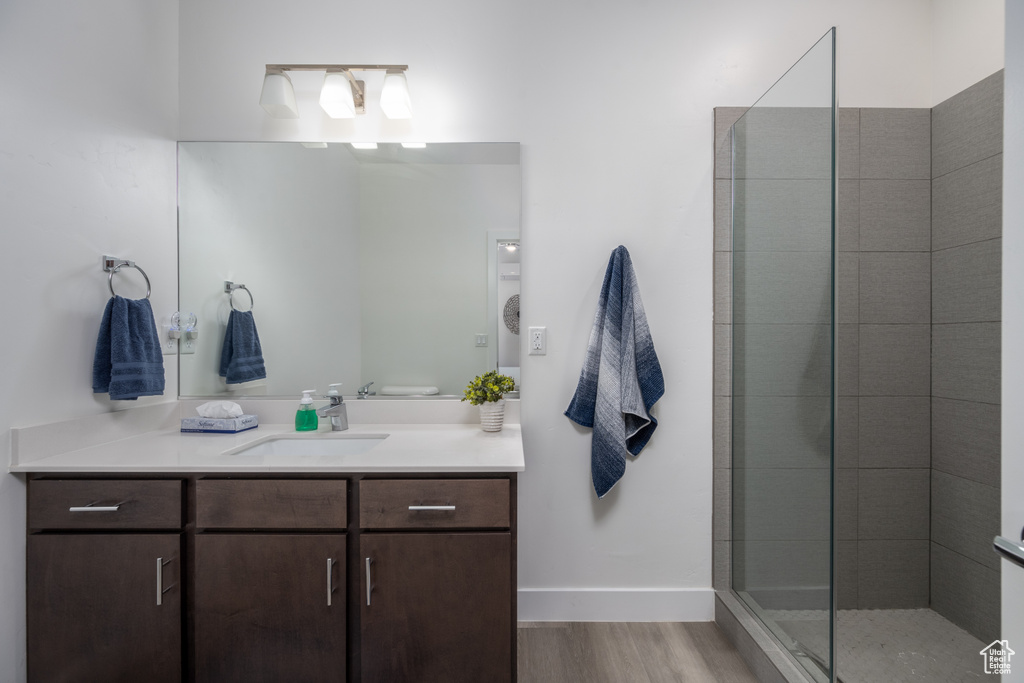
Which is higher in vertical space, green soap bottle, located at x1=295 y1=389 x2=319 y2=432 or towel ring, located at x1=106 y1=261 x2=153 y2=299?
towel ring, located at x1=106 y1=261 x2=153 y2=299

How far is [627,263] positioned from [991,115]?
50.2 inches

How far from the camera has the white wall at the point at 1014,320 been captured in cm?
84

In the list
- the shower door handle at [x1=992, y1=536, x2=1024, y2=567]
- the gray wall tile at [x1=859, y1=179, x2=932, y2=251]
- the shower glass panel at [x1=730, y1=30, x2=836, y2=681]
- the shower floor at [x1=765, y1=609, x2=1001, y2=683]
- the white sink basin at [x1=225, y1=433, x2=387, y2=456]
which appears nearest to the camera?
the shower door handle at [x1=992, y1=536, x2=1024, y2=567]

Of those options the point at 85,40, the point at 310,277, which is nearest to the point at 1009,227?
the point at 310,277

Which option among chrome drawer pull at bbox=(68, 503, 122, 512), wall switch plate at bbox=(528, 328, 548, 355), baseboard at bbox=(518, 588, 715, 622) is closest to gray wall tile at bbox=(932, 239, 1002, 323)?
baseboard at bbox=(518, 588, 715, 622)

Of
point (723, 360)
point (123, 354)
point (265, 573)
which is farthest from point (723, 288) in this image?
point (123, 354)

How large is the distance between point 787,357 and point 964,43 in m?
1.40

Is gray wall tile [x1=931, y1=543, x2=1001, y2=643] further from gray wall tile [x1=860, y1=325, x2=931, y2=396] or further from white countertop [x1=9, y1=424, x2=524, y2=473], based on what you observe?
white countertop [x1=9, y1=424, x2=524, y2=473]

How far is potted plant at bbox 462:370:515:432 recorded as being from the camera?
180 centimetres

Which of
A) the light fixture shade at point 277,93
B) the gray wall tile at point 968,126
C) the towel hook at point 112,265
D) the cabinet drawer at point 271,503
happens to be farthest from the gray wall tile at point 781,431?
the towel hook at point 112,265

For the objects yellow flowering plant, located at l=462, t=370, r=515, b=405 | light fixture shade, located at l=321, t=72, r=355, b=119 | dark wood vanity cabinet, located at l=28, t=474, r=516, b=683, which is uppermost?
light fixture shade, located at l=321, t=72, r=355, b=119

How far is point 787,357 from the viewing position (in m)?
1.49

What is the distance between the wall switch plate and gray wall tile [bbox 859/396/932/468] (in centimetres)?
127

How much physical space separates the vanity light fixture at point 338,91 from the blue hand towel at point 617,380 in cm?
100
